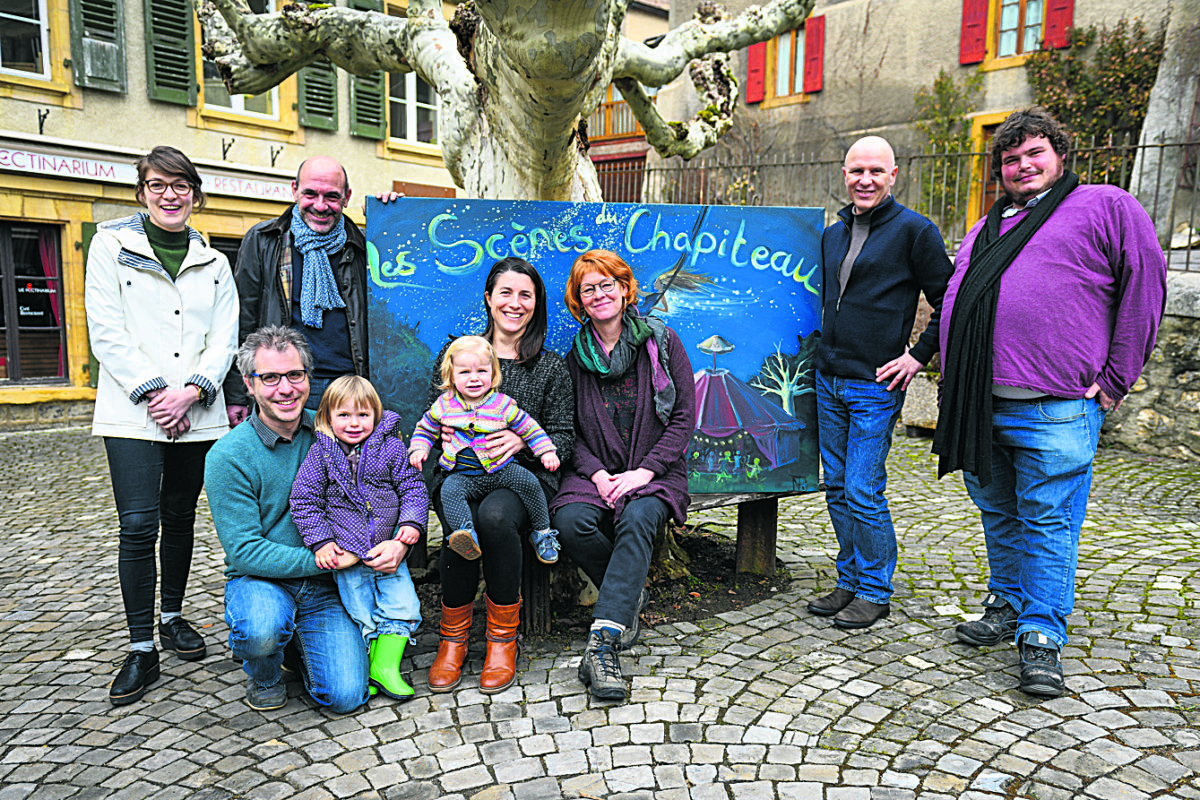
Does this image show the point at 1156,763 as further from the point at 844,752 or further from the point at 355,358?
the point at 355,358

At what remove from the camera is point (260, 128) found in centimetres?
1220

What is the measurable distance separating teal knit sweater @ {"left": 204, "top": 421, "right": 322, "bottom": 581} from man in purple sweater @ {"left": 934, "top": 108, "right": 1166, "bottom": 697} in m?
2.54

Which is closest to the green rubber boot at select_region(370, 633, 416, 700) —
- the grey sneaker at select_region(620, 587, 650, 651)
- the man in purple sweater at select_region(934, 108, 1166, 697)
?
the grey sneaker at select_region(620, 587, 650, 651)

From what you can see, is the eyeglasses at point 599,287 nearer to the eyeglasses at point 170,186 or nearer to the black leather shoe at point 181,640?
the eyeglasses at point 170,186

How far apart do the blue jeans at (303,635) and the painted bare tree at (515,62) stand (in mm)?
2030

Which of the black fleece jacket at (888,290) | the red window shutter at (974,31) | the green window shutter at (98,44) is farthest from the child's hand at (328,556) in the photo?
the red window shutter at (974,31)

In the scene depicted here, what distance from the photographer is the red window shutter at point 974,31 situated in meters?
13.7

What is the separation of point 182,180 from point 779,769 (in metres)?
3.02

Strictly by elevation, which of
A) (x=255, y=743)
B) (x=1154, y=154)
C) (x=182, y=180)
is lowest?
(x=255, y=743)

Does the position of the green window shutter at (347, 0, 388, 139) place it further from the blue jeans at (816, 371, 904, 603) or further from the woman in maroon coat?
the blue jeans at (816, 371, 904, 603)

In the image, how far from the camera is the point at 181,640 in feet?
11.5

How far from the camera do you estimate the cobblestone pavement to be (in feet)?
8.30

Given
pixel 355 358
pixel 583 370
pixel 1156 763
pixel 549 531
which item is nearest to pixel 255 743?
pixel 549 531

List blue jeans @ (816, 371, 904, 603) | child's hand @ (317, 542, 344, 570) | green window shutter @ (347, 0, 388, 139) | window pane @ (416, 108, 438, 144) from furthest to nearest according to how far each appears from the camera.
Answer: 1. window pane @ (416, 108, 438, 144)
2. green window shutter @ (347, 0, 388, 139)
3. blue jeans @ (816, 371, 904, 603)
4. child's hand @ (317, 542, 344, 570)
